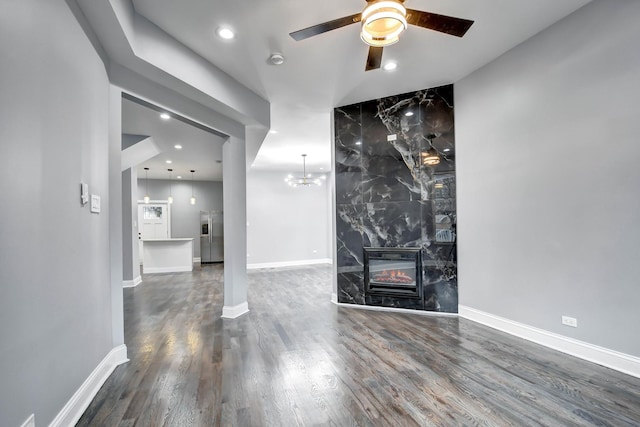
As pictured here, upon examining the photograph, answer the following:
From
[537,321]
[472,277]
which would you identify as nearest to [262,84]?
[472,277]

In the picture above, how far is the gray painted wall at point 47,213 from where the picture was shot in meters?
1.38

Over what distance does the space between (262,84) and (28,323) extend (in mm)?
3368

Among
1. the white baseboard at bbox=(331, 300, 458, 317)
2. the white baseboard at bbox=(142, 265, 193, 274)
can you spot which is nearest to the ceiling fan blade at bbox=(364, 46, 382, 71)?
the white baseboard at bbox=(331, 300, 458, 317)

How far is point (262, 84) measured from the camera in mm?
3902

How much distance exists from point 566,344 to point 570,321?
0.23 meters

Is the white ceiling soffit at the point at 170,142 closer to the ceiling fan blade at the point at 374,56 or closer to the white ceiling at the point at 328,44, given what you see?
the white ceiling at the point at 328,44

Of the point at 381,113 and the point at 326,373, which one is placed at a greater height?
the point at 381,113

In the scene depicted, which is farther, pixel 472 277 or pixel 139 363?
pixel 472 277

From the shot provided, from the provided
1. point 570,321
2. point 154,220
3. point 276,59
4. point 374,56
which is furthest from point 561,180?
point 154,220

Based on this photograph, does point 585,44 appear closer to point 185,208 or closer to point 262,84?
point 262,84

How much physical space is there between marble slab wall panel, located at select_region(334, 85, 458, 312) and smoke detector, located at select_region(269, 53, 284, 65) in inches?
67.8

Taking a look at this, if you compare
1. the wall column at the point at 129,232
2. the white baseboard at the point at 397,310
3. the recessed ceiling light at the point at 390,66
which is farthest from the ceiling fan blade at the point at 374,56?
the wall column at the point at 129,232

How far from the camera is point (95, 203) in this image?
92.0 inches

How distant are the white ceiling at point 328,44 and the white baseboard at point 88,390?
295 cm
